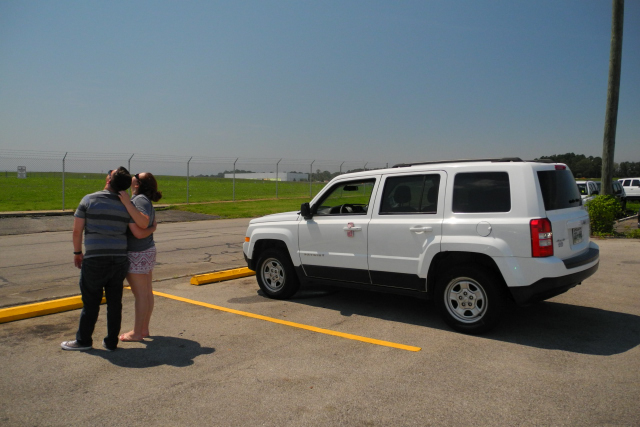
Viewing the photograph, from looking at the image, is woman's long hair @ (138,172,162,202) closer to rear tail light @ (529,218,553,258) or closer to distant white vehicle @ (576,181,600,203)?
rear tail light @ (529,218,553,258)

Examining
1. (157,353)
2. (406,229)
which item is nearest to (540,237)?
(406,229)

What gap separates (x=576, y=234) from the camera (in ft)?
18.6

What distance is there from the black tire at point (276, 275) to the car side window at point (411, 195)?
5.72ft

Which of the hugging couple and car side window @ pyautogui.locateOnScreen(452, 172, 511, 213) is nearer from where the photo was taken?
the hugging couple

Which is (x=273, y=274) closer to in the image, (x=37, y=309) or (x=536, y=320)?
(x=37, y=309)

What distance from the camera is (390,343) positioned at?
5.38 metres

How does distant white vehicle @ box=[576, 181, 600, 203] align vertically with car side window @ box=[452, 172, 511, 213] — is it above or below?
above

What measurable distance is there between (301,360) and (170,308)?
268 cm

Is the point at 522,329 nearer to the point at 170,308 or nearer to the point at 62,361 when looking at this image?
the point at 170,308

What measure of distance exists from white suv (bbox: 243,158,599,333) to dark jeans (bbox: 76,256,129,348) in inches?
104

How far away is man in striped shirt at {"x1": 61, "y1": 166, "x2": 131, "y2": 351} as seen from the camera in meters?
4.80

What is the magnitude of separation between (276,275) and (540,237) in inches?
147

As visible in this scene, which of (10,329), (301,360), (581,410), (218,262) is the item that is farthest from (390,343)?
(218,262)

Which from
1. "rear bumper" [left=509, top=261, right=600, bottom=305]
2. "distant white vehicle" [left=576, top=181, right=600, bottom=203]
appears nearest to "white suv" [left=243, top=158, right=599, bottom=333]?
"rear bumper" [left=509, top=261, right=600, bottom=305]
